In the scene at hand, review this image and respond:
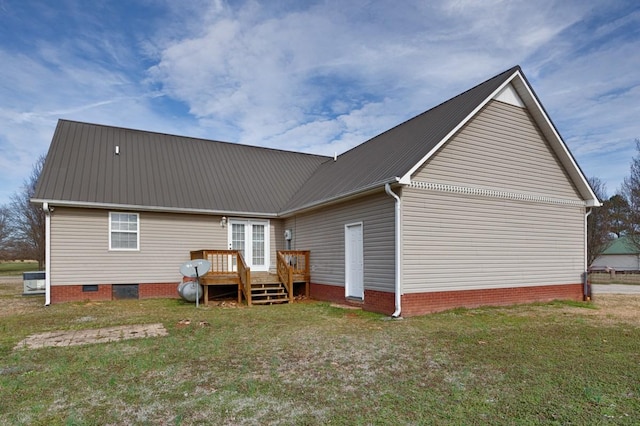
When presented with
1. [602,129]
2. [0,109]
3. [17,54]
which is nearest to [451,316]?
[17,54]

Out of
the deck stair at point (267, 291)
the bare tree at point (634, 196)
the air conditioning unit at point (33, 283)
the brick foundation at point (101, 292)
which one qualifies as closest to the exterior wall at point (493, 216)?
the deck stair at point (267, 291)

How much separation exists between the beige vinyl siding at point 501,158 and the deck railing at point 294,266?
207 inches

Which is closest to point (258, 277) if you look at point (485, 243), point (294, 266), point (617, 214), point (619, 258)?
point (294, 266)

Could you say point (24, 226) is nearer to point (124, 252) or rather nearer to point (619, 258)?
point (124, 252)

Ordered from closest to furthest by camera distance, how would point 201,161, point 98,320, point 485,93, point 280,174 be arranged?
point 98,320 < point 485,93 < point 201,161 < point 280,174

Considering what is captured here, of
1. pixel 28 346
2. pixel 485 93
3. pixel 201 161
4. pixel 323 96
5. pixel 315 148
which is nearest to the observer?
pixel 28 346

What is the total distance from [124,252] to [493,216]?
11.6 m

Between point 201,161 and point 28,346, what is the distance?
10.9 metres

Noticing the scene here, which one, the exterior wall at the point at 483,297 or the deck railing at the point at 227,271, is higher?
the deck railing at the point at 227,271

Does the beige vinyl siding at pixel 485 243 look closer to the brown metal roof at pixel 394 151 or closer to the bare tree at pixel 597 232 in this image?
the brown metal roof at pixel 394 151

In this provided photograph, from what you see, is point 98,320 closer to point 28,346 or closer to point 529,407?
point 28,346

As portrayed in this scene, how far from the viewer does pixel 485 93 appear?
11109 millimetres

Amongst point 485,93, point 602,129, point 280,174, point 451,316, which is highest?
point 602,129

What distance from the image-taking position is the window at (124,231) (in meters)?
13.2
